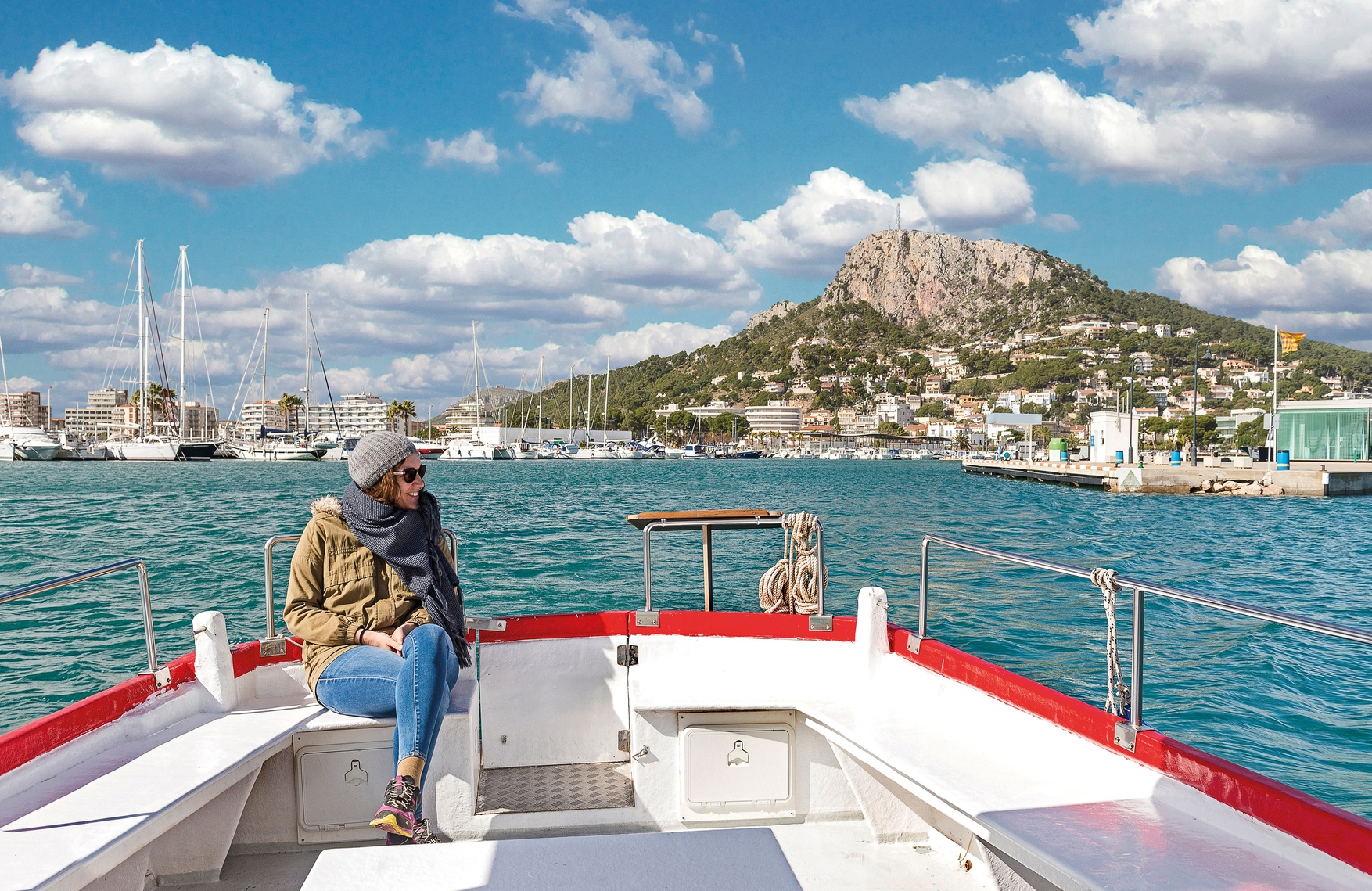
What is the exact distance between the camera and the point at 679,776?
11.4 ft

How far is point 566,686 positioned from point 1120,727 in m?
2.27

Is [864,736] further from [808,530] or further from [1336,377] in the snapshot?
[1336,377]

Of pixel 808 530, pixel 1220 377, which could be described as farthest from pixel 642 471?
pixel 1220 377

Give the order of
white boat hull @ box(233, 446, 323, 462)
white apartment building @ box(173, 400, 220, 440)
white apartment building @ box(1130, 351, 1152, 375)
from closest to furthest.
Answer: white boat hull @ box(233, 446, 323, 462) < white apartment building @ box(173, 400, 220, 440) < white apartment building @ box(1130, 351, 1152, 375)

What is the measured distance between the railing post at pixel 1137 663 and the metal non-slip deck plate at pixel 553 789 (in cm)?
191

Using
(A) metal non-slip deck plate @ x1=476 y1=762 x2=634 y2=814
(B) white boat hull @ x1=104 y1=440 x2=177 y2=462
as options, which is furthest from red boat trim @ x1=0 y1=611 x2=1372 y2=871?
A: (B) white boat hull @ x1=104 y1=440 x2=177 y2=462

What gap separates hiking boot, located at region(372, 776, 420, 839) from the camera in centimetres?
268

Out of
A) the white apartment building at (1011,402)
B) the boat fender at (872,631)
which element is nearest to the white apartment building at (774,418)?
the white apartment building at (1011,402)

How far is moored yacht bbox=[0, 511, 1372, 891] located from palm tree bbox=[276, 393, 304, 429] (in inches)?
4434

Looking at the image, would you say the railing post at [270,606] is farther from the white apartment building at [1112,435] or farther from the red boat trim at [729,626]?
the white apartment building at [1112,435]

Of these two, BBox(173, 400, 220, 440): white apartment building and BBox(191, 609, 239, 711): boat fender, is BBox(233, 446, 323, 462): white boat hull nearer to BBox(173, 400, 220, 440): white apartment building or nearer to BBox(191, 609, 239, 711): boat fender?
BBox(173, 400, 220, 440): white apartment building

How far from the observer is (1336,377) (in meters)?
130

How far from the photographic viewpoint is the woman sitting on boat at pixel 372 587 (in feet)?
10.2

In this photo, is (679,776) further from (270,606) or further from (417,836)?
(270,606)
